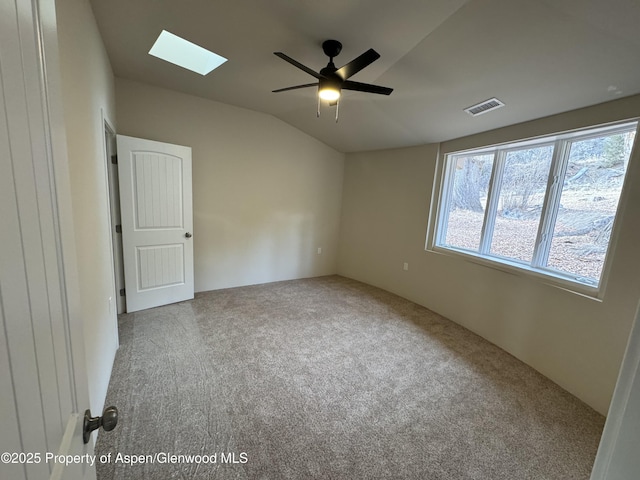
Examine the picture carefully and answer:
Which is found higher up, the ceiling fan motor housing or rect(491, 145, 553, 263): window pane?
the ceiling fan motor housing

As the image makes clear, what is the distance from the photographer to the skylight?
8.38 ft

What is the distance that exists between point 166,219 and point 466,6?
3366 millimetres

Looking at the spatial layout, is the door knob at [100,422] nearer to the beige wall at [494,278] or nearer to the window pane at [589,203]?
the beige wall at [494,278]

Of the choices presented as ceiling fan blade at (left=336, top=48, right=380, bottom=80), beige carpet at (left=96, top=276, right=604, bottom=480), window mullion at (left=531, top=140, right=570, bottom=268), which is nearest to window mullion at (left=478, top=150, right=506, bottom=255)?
window mullion at (left=531, top=140, right=570, bottom=268)

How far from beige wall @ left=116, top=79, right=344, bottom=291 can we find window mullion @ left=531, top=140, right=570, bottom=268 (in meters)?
3.05

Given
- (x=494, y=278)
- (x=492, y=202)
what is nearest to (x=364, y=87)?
(x=492, y=202)

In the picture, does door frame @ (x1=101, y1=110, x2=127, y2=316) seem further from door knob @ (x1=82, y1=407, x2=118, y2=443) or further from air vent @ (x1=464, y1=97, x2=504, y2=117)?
air vent @ (x1=464, y1=97, x2=504, y2=117)

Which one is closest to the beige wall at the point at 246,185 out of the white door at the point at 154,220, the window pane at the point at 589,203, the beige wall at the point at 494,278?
→ the white door at the point at 154,220

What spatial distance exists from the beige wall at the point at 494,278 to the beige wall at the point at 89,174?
3.38m

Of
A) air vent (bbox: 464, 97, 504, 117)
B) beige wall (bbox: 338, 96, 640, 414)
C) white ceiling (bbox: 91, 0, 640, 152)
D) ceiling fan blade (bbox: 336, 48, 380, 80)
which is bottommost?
beige wall (bbox: 338, 96, 640, 414)

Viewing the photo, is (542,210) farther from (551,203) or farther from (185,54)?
(185,54)

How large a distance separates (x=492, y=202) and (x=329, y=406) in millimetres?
2711

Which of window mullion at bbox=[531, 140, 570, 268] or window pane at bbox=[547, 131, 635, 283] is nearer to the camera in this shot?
window pane at bbox=[547, 131, 635, 283]

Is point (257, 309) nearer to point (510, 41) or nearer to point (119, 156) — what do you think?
point (119, 156)
